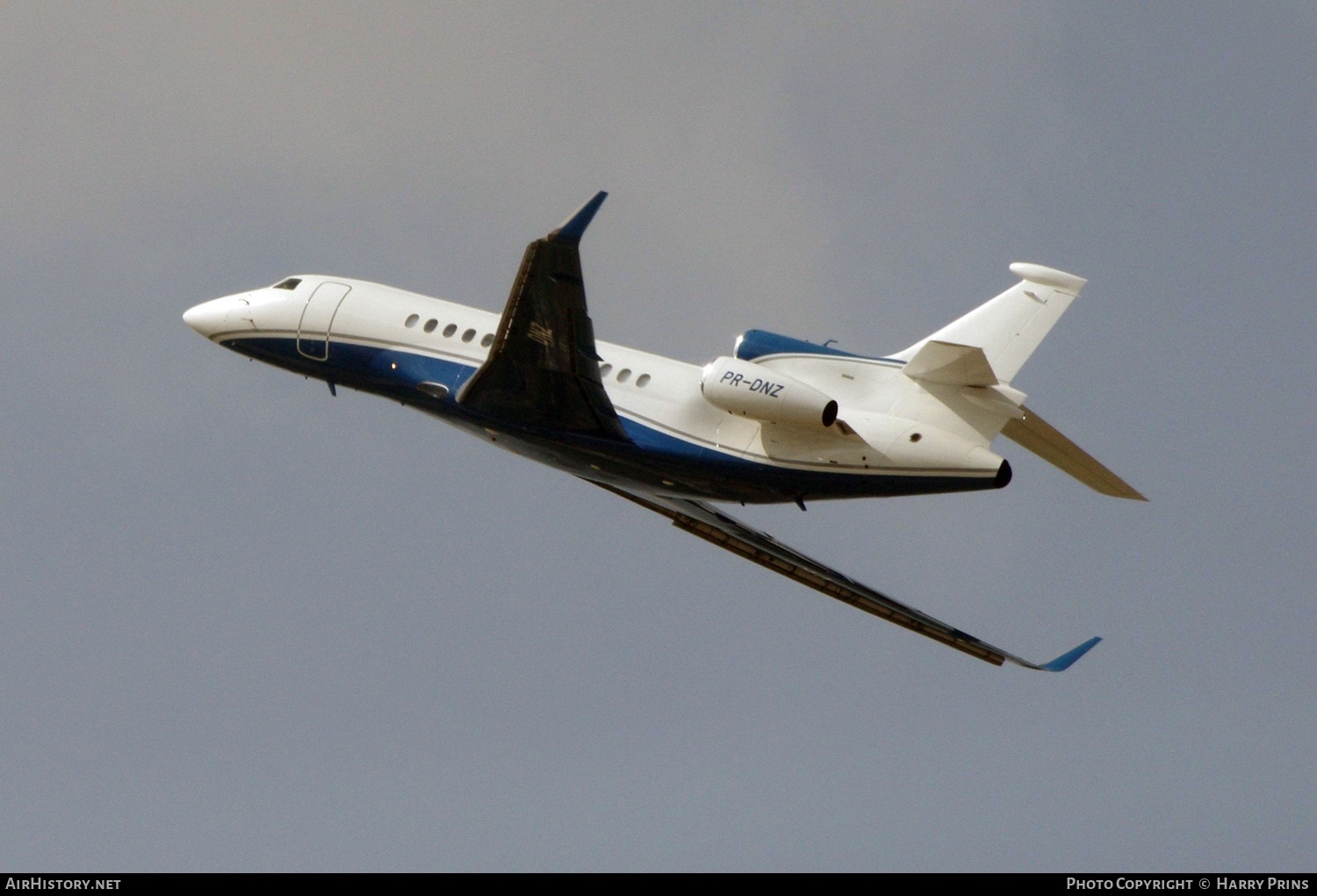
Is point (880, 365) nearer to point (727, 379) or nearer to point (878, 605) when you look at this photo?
point (727, 379)

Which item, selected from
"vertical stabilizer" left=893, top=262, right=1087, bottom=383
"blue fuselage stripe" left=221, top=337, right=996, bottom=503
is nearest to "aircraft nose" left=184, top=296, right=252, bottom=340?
"blue fuselage stripe" left=221, top=337, right=996, bottom=503

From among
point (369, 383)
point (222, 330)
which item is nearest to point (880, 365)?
point (369, 383)

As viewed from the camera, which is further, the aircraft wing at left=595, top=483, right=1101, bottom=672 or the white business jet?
the aircraft wing at left=595, top=483, right=1101, bottom=672

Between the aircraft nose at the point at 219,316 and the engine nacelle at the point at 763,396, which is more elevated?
the aircraft nose at the point at 219,316

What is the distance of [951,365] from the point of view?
25.9 metres

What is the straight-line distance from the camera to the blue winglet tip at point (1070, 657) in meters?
29.2

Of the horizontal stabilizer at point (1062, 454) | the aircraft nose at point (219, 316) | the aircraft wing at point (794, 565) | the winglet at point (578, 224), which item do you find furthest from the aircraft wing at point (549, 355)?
the aircraft nose at point (219, 316)

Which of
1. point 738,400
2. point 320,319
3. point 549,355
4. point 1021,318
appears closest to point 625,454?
point 549,355

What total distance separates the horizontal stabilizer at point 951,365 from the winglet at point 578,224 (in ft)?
18.9

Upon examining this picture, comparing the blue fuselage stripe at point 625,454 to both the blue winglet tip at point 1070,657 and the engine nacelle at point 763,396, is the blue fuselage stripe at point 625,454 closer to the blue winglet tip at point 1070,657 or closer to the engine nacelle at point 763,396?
the engine nacelle at point 763,396

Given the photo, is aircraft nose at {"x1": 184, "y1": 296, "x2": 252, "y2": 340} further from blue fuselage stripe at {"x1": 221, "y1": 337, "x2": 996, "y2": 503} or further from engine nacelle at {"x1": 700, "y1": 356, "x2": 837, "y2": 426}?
engine nacelle at {"x1": 700, "y1": 356, "x2": 837, "y2": 426}

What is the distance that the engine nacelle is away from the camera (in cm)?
2570

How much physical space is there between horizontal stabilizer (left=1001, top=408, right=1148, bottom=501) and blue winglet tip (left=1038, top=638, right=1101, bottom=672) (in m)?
3.95

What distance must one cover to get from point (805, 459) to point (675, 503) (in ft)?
17.7
